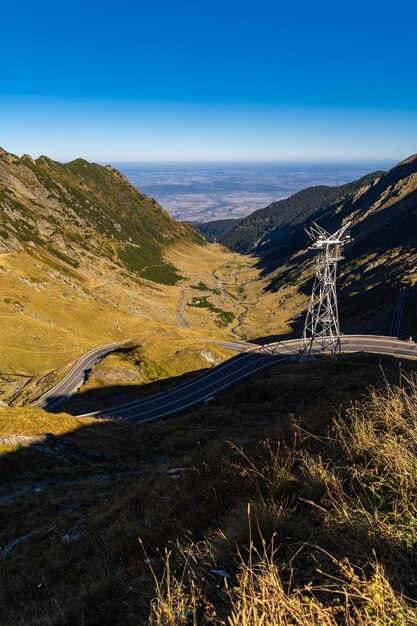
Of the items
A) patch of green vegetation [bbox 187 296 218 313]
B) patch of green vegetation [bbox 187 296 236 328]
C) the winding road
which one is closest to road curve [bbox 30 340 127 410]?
the winding road

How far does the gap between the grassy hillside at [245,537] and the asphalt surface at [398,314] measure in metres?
84.3

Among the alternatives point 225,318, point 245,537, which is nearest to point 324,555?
point 245,537

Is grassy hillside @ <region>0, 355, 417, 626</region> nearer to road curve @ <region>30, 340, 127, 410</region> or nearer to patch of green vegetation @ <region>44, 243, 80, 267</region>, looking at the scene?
road curve @ <region>30, 340, 127, 410</region>

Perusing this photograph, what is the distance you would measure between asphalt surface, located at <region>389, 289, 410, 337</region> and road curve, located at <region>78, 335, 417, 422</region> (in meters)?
26.0

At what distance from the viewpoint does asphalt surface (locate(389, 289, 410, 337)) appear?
87.0m

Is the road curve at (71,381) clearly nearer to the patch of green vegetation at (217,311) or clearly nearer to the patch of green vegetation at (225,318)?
the patch of green vegetation at (225,318)

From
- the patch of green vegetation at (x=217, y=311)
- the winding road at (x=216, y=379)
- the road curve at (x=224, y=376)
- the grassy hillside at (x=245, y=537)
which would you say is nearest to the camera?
the grassy hillside at (x=245, y=537)

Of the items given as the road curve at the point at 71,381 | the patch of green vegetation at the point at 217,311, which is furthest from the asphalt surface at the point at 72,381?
the patch of green vegetation at the point at 217,311

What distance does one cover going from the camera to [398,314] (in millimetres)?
93625

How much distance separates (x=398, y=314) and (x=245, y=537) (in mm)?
100152

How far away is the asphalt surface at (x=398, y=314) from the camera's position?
87019 mm

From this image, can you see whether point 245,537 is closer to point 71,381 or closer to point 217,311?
point 71,381

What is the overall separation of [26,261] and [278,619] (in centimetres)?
14303

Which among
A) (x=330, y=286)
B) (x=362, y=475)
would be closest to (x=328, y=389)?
(x=330, y=286)
